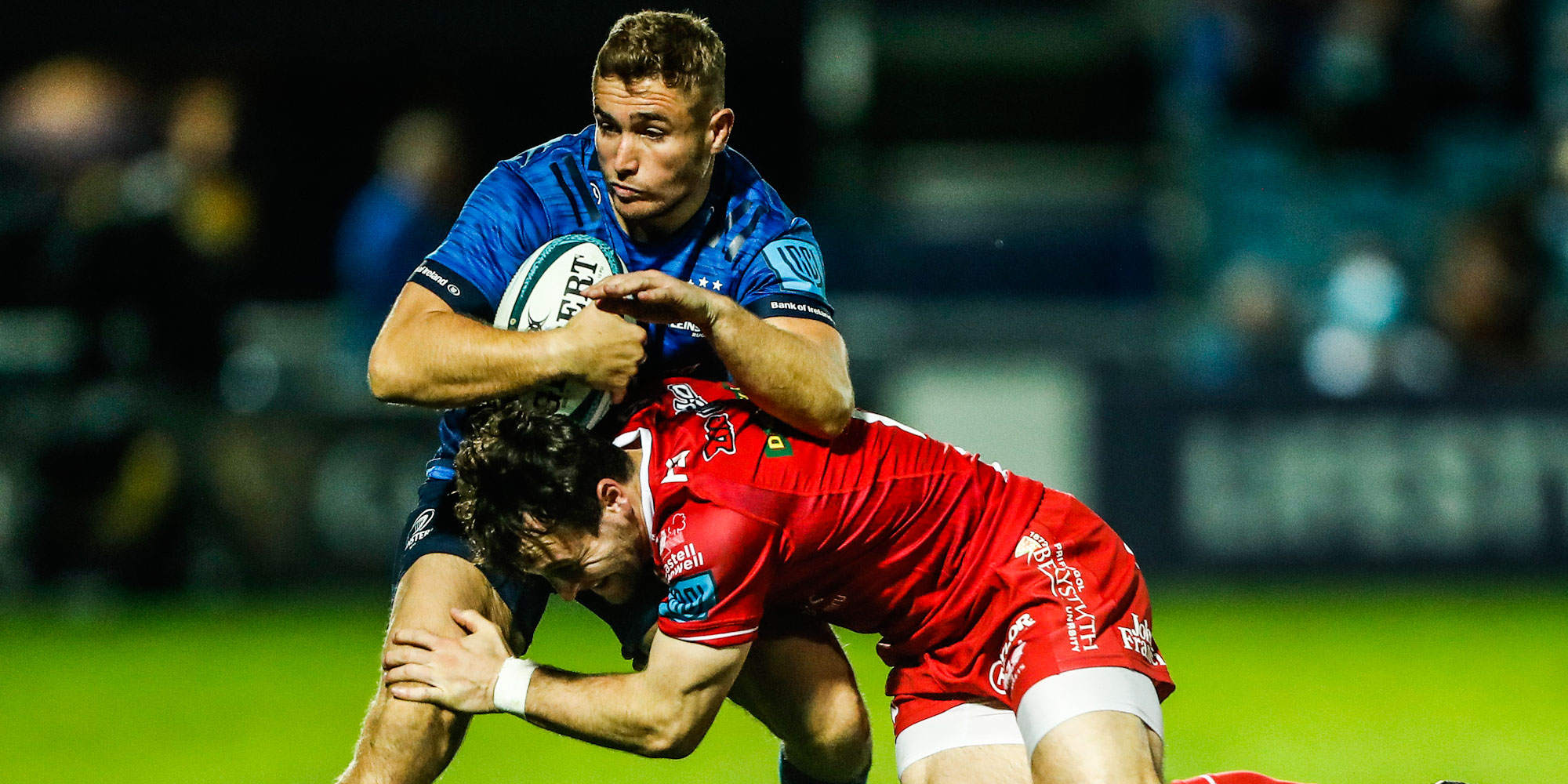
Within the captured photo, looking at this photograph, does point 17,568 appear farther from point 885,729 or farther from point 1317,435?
point 1317,435

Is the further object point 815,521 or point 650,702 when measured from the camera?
point 815,521

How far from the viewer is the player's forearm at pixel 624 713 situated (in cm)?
474

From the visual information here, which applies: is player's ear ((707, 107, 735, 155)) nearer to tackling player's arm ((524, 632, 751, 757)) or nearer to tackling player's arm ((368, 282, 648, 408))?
→ tackling player's arm ((368, 282, 648, 408))

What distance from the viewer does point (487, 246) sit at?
5227mm

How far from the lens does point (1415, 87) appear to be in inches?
575

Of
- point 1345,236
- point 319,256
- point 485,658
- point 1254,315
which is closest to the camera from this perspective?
point 485,658

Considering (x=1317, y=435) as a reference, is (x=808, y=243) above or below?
above

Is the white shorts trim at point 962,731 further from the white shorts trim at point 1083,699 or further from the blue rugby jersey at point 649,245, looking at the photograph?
the blue rugby jersey at point 649,245

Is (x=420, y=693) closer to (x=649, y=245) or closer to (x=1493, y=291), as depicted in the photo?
(x=649, y=245)

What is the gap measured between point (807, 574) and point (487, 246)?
126cm

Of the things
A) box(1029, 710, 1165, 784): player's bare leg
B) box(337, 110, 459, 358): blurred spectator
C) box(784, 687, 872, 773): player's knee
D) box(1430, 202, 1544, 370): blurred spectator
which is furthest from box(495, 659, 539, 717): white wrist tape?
box(1430, 202, 1544, 370): blurred spectator

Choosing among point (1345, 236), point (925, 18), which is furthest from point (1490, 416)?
point (925, 18)

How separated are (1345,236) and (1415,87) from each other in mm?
1268

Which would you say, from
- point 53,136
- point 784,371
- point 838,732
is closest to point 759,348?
point 784,371
